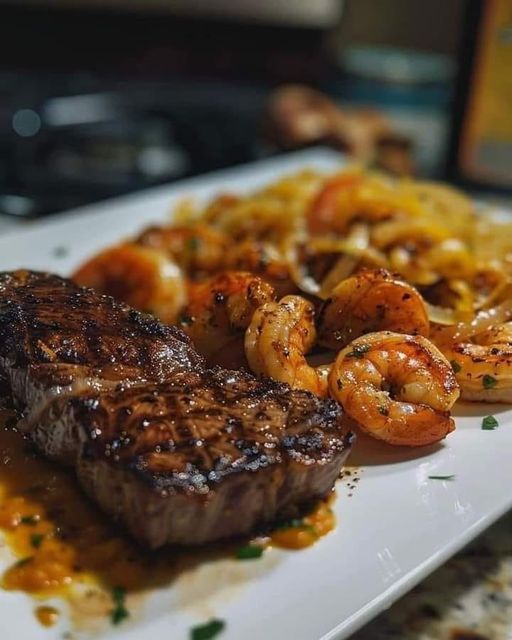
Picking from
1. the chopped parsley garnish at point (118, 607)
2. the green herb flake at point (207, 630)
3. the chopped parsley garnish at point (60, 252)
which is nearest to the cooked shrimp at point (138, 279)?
the chopped parsley garnish at point (60, 252)

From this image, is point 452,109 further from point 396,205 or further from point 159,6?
point 159,6

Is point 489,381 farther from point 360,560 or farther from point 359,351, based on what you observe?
point 360,560

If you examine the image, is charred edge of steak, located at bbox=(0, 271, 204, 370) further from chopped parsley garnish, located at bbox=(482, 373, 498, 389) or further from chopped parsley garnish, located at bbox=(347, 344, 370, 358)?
chopped parsley garnish, located at bbox=(482, 373, 498, 389)

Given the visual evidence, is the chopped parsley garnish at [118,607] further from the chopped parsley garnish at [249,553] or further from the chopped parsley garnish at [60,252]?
the chopped parsley garnish at [60,252]

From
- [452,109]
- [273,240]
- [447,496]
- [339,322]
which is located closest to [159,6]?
[452,109]

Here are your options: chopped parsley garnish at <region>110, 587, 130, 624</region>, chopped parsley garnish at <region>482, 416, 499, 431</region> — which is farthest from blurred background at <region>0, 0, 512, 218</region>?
chopped parsley garnish at <region>110, 587, 130, 624</region>

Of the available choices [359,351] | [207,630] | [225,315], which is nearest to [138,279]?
[225,315]

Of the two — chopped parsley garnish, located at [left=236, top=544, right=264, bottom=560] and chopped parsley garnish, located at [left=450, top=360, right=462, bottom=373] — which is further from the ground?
chopped parsley garnish, located at [left=450, top=360, right=462, bottom=373]
